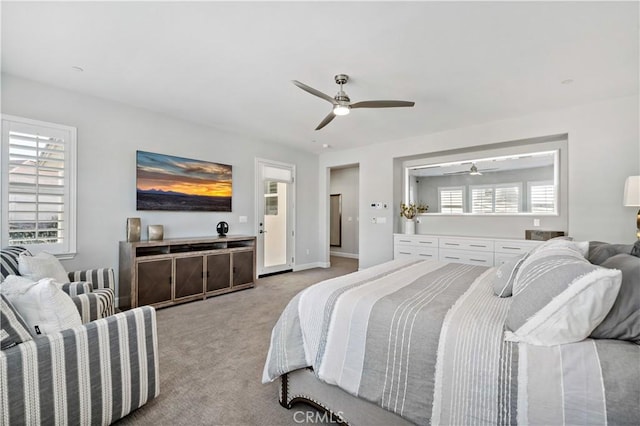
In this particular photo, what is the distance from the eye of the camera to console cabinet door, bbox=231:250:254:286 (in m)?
4.54

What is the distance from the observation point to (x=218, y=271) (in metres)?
4.32

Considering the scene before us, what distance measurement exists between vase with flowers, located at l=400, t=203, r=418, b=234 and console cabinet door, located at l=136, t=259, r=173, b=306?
412 centimetres

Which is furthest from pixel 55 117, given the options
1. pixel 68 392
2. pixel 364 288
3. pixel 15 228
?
pixel 364 288

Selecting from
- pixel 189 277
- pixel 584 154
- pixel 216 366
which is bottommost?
pixel 216 366

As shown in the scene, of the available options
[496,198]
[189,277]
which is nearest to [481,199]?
[496,198]

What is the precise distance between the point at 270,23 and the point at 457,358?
2513mm

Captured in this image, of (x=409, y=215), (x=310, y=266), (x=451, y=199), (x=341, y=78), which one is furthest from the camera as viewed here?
(x=310, y=266)

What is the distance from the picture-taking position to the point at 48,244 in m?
3.22

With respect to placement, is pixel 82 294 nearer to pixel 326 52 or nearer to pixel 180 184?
pixel 180 184

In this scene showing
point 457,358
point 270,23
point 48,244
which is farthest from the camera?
point 48,244

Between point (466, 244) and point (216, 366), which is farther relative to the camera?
point (466, 244)

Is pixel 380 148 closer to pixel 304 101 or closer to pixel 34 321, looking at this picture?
pixel 304 101

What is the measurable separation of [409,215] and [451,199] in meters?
0.81

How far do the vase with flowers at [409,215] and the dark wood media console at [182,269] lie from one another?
116 inches
